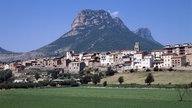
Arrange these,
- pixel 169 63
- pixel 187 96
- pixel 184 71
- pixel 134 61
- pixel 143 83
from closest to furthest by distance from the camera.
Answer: pixel 187 96 < pixel 143 83 < pixel 184 71 < pixel 169 63 < pixel 134 61

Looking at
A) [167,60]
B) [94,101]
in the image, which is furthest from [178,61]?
[94,101]

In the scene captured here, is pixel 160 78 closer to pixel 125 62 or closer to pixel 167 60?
pixel 167 60

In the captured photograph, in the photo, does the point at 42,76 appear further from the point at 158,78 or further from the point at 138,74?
the point at 158,78

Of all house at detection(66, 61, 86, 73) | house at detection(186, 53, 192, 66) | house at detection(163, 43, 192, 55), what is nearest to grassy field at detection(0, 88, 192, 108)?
house at detection(186, 53, 192, 66)

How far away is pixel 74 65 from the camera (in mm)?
163750

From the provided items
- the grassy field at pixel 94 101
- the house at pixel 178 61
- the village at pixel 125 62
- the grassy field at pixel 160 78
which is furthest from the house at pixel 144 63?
the grassy field at pixel 94 101

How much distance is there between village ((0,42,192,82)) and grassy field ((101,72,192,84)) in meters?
10.5

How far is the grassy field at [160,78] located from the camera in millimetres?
104100

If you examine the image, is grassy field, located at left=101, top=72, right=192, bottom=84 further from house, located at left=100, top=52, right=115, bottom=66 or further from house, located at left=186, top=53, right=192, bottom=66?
house, located at left=100, top=52, right=115, bottom=66

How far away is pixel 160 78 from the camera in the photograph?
109312mm

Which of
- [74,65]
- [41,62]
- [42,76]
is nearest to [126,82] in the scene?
[42,76]

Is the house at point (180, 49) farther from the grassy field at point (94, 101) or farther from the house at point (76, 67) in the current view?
the grassy field at point (94, 101)

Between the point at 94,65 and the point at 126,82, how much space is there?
176 ft

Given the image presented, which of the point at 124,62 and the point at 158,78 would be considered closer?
the point at 158,78
